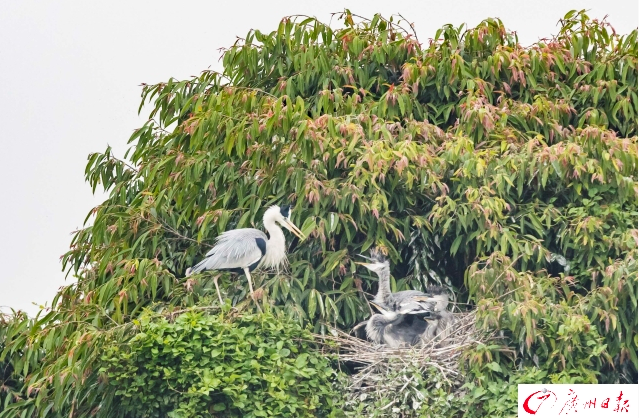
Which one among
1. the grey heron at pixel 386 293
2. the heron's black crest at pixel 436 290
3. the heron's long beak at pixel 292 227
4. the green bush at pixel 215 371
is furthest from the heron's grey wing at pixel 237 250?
the heron's black crest at pixel 436 290

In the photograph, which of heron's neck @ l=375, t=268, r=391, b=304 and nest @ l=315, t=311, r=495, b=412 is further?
heron's neck @ l=375, t=268, r=391, b=304

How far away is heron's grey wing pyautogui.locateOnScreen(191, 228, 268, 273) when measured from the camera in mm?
5207

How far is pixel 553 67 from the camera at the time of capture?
5.80 metres

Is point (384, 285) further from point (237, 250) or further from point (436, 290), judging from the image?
point (237, 250)

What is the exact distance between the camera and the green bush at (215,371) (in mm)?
4832

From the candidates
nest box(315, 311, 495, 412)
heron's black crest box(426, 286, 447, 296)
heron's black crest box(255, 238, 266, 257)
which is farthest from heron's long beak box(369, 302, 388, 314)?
heron's black crest box(255, 238, 266, 257)

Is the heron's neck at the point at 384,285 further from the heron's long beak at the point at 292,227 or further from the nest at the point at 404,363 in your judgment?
the heron's long beak at the point at 292,227

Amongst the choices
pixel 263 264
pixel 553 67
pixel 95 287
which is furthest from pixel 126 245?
pixel 553 67

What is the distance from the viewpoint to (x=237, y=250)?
205 inches

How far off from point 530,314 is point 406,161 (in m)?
0.86

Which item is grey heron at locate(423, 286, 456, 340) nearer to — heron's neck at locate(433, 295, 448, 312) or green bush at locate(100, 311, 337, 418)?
heron's neck at locate(433, 295, 448, 312)

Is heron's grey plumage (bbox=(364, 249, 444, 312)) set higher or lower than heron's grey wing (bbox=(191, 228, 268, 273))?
lower

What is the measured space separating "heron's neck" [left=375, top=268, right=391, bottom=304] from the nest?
0.70 ft

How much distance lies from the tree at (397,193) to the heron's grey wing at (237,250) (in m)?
0.09
